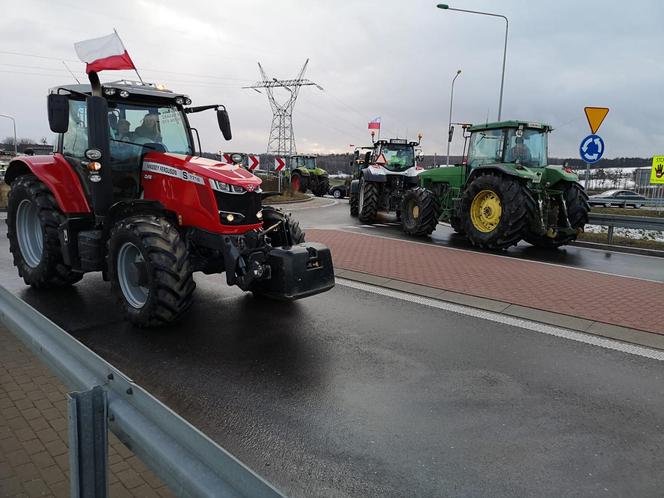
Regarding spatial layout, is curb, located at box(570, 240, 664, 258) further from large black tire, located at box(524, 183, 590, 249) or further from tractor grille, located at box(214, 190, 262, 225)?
tractor grille, located at box(214, 190, 262, 225)

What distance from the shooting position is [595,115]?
11.9 meters

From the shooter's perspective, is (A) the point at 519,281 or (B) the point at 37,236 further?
(A) the point at 519,281

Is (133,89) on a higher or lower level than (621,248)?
higher

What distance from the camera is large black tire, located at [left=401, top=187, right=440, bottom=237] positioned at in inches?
495

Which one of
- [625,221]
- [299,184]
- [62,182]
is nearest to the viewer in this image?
[62,182]

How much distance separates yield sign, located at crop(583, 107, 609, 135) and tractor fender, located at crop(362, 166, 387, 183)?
599cm

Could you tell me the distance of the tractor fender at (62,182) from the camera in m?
5.82

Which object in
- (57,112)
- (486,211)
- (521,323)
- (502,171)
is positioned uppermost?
(57,112)

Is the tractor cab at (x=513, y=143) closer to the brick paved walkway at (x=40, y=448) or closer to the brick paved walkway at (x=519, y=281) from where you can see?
the brick paved walkway at (x=519, y=281)

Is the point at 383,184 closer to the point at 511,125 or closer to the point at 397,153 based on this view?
the point at 397,153

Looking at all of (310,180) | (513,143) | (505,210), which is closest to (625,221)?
(513,143)

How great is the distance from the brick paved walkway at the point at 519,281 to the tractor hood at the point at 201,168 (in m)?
3.18

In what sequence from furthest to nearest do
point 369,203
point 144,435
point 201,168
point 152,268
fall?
point 369,203 < point 201,168 < point 152,268 < point 144,435

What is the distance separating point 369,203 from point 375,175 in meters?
0.92
